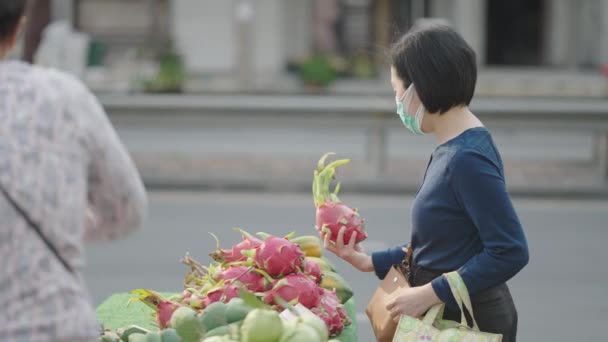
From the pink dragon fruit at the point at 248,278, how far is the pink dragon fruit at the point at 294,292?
0.05 m

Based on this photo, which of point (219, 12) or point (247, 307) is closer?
point (247, 307)

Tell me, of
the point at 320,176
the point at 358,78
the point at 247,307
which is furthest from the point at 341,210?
the point at 358,78

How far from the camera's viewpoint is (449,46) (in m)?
2.99

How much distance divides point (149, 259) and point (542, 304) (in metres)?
3.07

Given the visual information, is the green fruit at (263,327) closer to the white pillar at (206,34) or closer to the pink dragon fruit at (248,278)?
the pink dragon fruit at (248,278)

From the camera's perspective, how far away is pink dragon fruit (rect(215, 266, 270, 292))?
3207 mm

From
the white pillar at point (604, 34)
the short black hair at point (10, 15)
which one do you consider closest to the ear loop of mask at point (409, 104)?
the short black hair at point (10, 15)

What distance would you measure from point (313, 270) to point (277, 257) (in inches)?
10.4

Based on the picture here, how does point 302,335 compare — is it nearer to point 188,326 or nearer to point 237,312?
point 237,312

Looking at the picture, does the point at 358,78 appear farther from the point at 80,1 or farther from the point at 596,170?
the point at 596,170

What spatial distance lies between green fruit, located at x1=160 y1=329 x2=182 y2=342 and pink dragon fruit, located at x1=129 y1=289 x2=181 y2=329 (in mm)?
173

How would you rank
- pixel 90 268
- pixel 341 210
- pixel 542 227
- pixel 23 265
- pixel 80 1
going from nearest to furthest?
pixel 23 265 → pixel 341 210 → pixel 90 268 → pixel 542 227 → pixel 80 1

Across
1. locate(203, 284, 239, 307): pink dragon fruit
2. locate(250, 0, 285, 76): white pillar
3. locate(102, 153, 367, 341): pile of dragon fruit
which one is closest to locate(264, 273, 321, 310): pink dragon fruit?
locate(102, 153, 367, 341): pile of dragon fruit

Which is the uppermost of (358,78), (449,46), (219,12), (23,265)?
(449,46)
